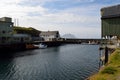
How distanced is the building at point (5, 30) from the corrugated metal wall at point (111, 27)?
73590 mm

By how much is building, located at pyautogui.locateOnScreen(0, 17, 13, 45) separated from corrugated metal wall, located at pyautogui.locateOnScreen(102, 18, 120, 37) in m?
73.6

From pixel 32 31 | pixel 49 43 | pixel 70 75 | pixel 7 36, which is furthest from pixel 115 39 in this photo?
pixel 32 31

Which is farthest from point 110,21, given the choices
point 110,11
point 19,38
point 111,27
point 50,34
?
point 50,34

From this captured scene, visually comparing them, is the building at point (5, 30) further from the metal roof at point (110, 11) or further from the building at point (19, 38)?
the metal roof at point (110, 11)

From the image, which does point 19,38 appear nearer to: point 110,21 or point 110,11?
point 110,11

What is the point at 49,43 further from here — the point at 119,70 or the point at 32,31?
the point at 119,70

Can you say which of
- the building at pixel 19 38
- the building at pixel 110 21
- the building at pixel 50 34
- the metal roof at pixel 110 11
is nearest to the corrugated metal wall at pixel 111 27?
the building at pixel 110 21

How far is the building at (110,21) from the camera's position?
4820 cm

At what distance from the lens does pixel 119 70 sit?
Answer: 2909cm

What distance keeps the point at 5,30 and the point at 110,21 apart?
77.3m

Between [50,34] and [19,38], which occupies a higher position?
[50,34]

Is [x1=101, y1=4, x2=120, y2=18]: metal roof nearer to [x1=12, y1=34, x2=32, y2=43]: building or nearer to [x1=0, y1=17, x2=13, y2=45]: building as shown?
[x1=0, y1=17, x2=13, y2=45]: building

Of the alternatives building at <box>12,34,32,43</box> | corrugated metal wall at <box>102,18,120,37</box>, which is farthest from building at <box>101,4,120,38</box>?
building at <box>12,34,32,43</box>

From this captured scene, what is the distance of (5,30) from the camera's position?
114 metres
